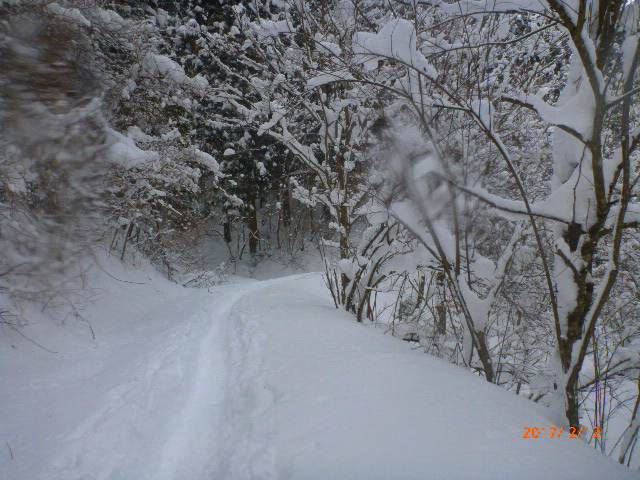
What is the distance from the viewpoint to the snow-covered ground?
1663 millimetres

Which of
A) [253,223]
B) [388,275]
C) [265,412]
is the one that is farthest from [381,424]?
[253,223]

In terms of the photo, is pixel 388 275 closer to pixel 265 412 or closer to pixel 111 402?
pixel 265 412

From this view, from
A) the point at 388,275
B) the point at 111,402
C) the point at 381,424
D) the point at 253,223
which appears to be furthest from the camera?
the point at 253,223

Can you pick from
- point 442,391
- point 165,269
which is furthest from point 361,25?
point 165,269

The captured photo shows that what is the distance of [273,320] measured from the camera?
509cm

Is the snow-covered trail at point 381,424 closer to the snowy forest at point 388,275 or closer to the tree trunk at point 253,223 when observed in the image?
the snowy forest at point 388,275

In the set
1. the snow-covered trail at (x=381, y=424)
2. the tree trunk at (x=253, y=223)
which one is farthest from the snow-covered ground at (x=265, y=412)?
the tree trunk at (x=253, y=223)

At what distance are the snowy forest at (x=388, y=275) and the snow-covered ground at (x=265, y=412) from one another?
0.06 ft

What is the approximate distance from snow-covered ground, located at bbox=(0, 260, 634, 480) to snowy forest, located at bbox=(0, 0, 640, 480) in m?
0.02

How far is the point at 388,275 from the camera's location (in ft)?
14.6

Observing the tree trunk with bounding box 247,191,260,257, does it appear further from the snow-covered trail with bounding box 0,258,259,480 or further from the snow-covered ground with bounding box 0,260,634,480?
the snow-covered ground with bounding box 0,260,634,480

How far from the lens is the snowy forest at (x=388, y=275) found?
6.07ft

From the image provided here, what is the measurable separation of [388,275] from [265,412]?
244cm

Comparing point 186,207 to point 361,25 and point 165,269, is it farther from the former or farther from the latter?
point 361,25
